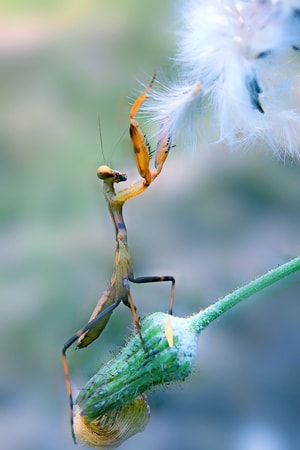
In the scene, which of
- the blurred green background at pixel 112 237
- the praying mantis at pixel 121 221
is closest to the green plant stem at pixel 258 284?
the praying mantis at pixel 121 221

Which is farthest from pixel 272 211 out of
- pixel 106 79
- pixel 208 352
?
pixel 106 79

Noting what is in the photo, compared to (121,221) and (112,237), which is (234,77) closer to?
(121,221)

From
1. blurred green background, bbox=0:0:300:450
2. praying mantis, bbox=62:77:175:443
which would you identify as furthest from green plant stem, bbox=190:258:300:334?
blurred green background, bbox=0:0:300:450

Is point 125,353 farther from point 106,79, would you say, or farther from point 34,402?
point 106,79

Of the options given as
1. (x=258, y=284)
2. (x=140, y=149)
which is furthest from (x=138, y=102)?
(x=258, y=284)

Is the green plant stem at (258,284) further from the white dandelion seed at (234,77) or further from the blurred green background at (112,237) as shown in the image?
the blurred green background at (112,237)

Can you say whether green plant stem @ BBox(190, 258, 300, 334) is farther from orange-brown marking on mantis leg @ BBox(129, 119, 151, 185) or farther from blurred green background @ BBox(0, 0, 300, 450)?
blurred green background @ BBox(0, 0, 300, 450)
